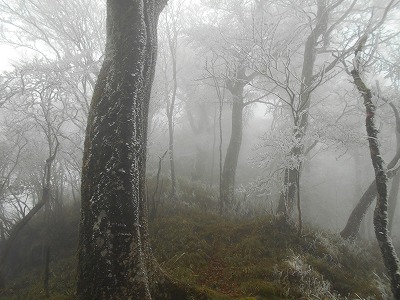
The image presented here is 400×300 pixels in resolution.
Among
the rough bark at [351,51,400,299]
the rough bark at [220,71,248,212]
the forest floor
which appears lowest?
the forest floor

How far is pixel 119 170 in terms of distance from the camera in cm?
293

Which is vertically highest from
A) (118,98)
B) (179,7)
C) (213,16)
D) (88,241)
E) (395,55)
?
(213,16)

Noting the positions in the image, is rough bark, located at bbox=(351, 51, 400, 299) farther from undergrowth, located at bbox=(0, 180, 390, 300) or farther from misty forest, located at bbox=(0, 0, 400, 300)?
undergrowth, located at bbox=(0, 180, 390, 300)

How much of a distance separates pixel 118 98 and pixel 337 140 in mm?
6668

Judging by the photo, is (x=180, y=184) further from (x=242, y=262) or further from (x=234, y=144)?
(x=242, y=262)

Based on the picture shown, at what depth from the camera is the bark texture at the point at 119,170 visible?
2725 millimetres

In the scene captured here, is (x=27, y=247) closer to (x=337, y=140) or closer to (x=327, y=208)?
(x=337, y=140)

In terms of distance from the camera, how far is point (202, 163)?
717 inches

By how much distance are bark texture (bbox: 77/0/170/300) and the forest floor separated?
48.9 inches

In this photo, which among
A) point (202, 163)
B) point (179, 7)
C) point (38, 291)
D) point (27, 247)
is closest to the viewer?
point (38, 291)

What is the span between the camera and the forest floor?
472 centimetres

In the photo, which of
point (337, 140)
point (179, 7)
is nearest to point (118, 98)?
point (337, 140)

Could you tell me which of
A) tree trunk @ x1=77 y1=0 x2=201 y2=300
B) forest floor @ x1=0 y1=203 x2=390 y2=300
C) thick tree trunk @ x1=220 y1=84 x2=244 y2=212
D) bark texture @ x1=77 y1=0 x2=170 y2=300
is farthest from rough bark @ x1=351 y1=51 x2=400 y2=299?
thick tree trunk @ x1=220 y1=84 x2=244 y2=212

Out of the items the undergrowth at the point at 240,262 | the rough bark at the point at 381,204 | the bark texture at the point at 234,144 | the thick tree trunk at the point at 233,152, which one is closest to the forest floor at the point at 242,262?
the undergrowth at the point at 240,262
